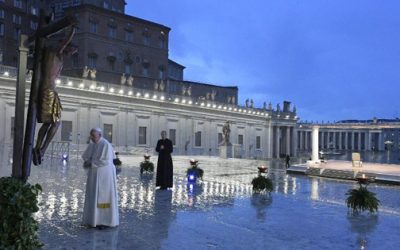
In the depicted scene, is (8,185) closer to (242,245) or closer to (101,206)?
(101,206)

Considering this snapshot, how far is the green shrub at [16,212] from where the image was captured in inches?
229

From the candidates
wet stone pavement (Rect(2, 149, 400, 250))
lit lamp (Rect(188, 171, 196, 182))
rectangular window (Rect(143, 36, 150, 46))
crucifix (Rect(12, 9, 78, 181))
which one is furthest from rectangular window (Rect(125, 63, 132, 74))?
crucifix (Rect(12, 9, 78, 181))

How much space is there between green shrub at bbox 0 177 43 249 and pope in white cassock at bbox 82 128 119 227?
3.19 meters

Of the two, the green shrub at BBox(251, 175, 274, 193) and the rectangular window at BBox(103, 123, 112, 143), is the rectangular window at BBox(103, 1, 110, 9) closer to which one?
the rectangular window at BBox(103, 123, 112, 143)

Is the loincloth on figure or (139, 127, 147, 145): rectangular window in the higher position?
(139, 127, 147, 145): rectangular window

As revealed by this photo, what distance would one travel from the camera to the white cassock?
9258mm

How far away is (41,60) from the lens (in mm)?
6602

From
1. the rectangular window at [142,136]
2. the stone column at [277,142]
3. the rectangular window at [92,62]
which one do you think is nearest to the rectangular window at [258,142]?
the stone column at [277,142]

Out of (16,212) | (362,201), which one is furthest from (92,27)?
(16,212)

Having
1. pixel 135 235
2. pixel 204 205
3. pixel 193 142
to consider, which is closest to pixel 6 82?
pixel 193 142

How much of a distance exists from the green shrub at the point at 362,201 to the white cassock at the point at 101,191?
7069 mm

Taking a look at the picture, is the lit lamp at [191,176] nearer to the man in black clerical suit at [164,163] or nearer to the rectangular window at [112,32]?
the man in black clerical suit at [164,163]

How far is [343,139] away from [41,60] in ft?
592

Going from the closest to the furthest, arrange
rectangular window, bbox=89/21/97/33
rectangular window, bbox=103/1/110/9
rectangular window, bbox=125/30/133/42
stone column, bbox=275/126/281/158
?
rectangular window, bbox=89/21/97/33, rectangular window, bbox=125/30/133/42, rectangular window, bbox=103/1/110/9, stone column, bbox=275/126/281/158
